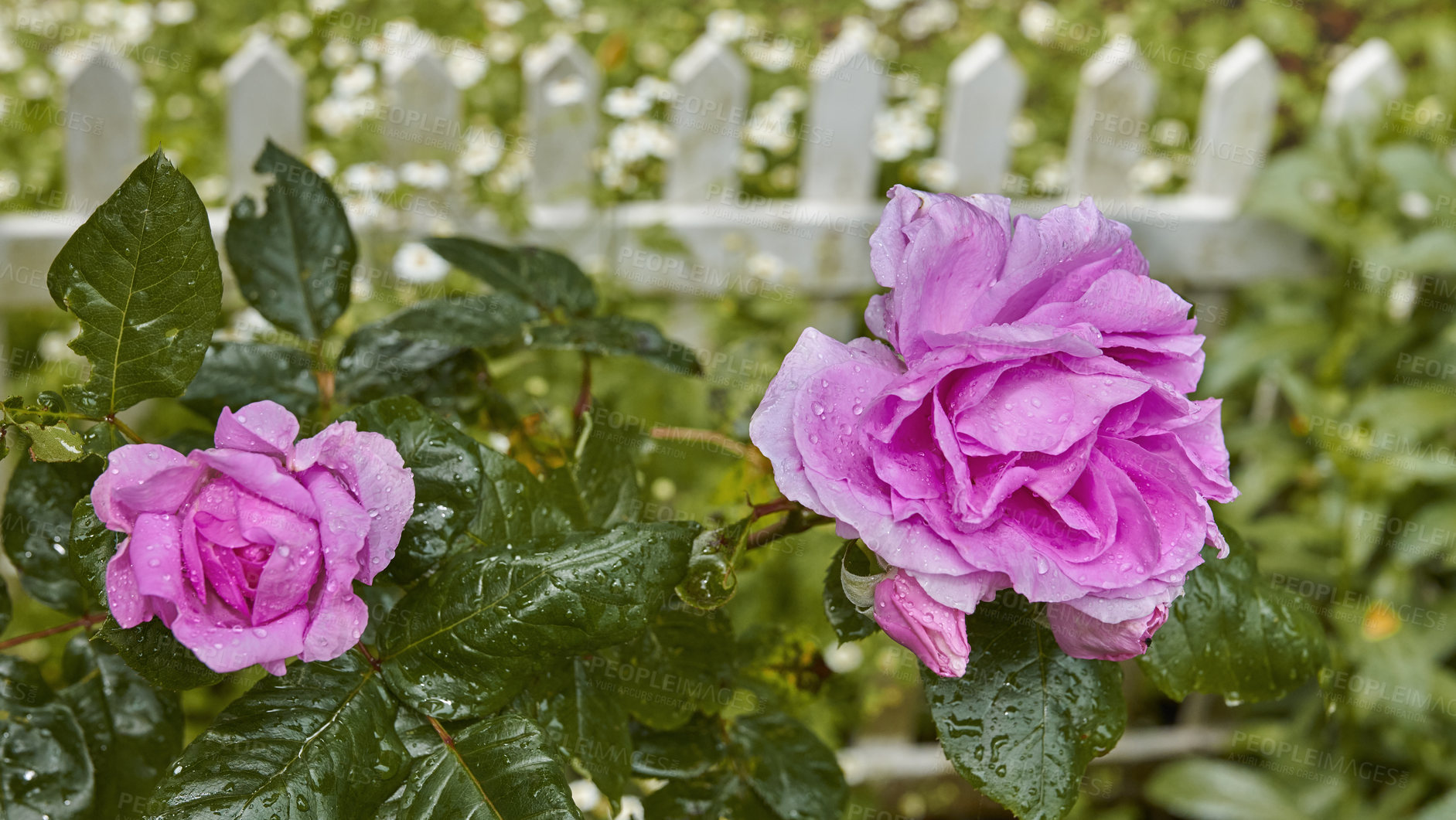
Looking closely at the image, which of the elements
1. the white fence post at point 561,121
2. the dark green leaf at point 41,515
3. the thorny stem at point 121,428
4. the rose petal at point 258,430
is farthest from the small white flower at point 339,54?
the rose petal at point 258,430

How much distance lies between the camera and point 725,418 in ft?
3.54

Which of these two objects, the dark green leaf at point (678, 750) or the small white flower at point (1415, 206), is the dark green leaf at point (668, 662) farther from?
the small white flower at point (1415, 206)

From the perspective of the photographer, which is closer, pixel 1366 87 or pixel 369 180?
pixel 369 180

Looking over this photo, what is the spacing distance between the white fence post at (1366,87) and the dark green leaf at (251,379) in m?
2.50

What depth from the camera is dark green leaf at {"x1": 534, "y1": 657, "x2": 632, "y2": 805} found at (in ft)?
2.17

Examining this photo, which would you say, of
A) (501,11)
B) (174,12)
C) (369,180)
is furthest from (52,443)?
(174,12)

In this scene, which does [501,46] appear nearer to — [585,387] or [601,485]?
[585,387]

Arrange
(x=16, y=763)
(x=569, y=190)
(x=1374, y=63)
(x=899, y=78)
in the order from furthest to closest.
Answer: (x=899, y=78)
(x=1374, y=63)
(x=569, y=190)
(x=16, y=763)

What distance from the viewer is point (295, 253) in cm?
84

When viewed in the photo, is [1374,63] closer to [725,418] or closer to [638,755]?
[725,418]

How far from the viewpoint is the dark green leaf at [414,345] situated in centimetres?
83

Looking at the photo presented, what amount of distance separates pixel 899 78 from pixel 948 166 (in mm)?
1273

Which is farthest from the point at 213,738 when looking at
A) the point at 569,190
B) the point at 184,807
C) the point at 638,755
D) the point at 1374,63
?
the point at 1374,63

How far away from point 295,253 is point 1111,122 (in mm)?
2219
